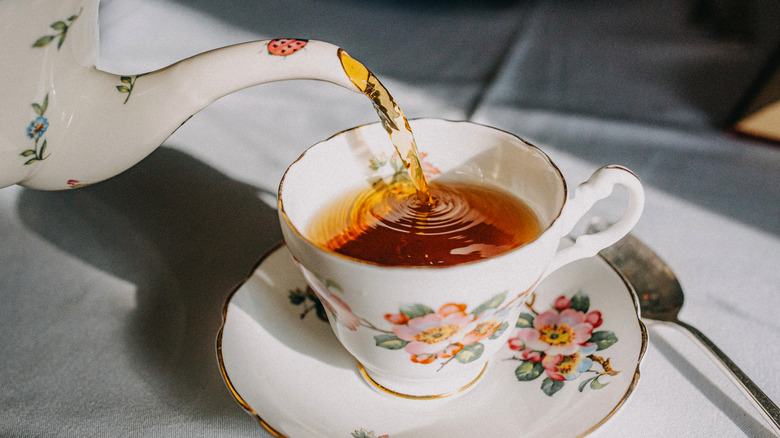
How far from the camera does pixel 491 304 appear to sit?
19.1 inches

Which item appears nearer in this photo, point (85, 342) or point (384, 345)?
point (384, 345)

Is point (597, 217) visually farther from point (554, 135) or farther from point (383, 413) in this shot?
point (383, 413)

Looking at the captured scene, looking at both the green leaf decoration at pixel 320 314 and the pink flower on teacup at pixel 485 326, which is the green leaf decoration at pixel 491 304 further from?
the green leaf decoration at pixel 320 314

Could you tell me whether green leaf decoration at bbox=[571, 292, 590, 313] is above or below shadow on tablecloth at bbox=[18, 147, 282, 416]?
above

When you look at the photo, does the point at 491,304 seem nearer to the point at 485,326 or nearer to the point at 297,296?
the point at 485,326

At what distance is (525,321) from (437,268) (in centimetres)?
26

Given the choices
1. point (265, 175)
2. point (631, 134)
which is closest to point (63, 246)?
point (265, 175)

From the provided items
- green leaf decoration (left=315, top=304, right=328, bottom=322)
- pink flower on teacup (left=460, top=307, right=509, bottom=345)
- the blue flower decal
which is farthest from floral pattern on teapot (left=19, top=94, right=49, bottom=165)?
pink flower on teacup (left=460, top=307, right=509, bottom=345)

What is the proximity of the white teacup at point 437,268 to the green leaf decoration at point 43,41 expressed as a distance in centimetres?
23

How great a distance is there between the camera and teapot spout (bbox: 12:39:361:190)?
0.54m

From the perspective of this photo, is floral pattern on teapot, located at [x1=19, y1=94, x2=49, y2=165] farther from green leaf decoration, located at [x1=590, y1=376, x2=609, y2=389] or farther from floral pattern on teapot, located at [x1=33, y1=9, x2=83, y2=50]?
green leaf decoration, located at [x1=590, y1=376, x2=609, y2=389]

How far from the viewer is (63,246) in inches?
30.9

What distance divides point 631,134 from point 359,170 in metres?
0.62

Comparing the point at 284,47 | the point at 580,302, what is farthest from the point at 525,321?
the point at 284,47
